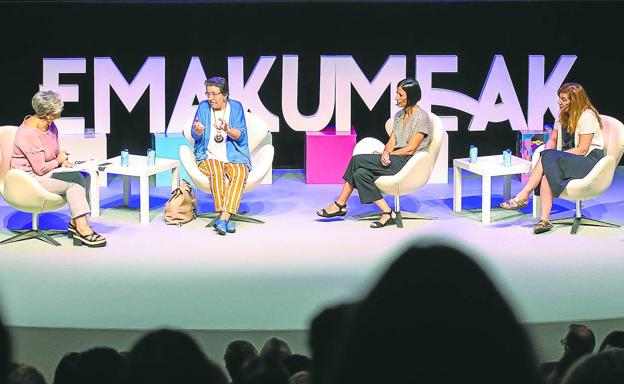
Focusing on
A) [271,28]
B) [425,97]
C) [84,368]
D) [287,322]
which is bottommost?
[287,322]

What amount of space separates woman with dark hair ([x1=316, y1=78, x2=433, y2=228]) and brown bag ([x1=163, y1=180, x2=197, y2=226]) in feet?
4.14

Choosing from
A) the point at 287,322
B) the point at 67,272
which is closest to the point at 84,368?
the point at 287,322

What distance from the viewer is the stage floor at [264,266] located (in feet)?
19.0

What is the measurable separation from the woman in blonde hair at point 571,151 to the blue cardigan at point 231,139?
2287 millimetres

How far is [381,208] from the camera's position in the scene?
8141 mm

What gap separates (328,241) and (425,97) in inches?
131

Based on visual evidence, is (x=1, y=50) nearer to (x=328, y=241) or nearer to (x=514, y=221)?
(x=328, y=241)

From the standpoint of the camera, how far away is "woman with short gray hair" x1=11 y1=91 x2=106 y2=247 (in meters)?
7.12

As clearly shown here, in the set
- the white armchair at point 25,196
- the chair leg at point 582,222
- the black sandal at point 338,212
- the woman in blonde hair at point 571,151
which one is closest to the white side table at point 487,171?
the woman in blonde hair at point 571,151

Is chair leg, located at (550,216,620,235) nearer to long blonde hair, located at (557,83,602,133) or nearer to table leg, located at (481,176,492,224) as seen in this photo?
table leg, located at (481,176,492,224)

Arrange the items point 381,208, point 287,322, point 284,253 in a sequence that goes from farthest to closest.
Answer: point 381,208 < point 284,253 < point 287,322

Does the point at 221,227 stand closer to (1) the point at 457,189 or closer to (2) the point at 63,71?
(1) the point at 457,189

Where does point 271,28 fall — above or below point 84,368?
above

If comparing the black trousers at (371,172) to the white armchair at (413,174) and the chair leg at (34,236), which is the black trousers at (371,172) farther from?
the chair leg at (34,236)
